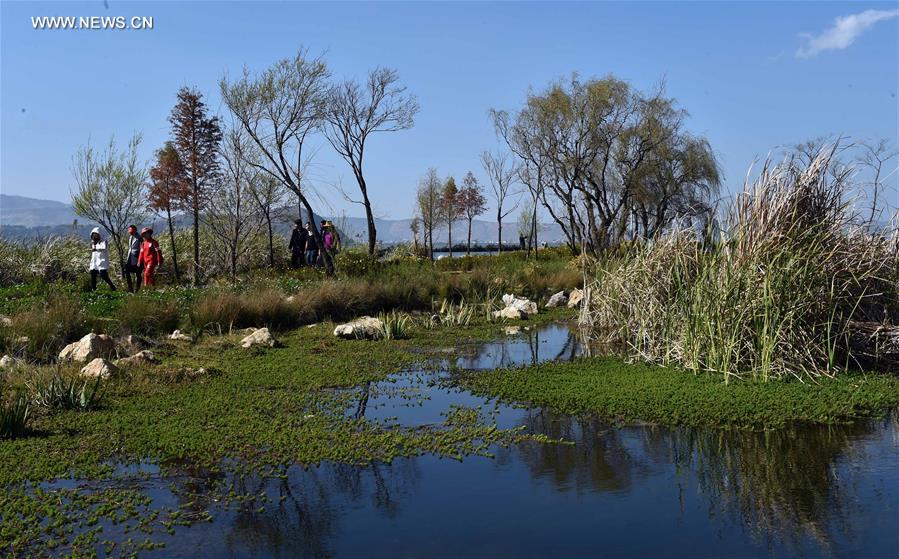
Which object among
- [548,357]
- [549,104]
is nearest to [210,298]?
[548,357]

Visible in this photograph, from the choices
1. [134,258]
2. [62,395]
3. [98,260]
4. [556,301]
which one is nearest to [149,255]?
[134,258]

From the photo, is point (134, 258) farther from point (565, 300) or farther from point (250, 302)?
point (565, 300)

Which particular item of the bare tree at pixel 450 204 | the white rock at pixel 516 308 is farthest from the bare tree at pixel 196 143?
the bare tree at pixel 450 204

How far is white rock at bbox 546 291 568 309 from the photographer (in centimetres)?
1845

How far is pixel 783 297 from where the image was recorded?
9.11 m

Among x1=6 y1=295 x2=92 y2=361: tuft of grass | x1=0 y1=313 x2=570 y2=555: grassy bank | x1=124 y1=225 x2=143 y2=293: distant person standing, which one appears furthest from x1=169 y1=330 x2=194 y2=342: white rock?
x1=124 y1=225 x2=143 y2=293: distant person standing

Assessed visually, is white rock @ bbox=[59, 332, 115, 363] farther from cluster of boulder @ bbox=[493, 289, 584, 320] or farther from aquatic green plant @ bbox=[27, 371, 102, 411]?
cluster of boulder @ bbox=[493, 289, 584, 320]

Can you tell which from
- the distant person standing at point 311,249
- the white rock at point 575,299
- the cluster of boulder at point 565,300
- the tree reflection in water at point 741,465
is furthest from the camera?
the distant person standing at point 311,249

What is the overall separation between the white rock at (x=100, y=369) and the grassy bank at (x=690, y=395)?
3.98 m

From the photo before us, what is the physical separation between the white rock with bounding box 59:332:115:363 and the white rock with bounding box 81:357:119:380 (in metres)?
0.99

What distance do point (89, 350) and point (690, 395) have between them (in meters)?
7.15

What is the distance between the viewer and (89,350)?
1010 cm

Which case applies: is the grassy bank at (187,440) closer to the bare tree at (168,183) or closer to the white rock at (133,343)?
the white rock at (133,343)

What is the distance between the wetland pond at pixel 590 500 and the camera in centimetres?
476
